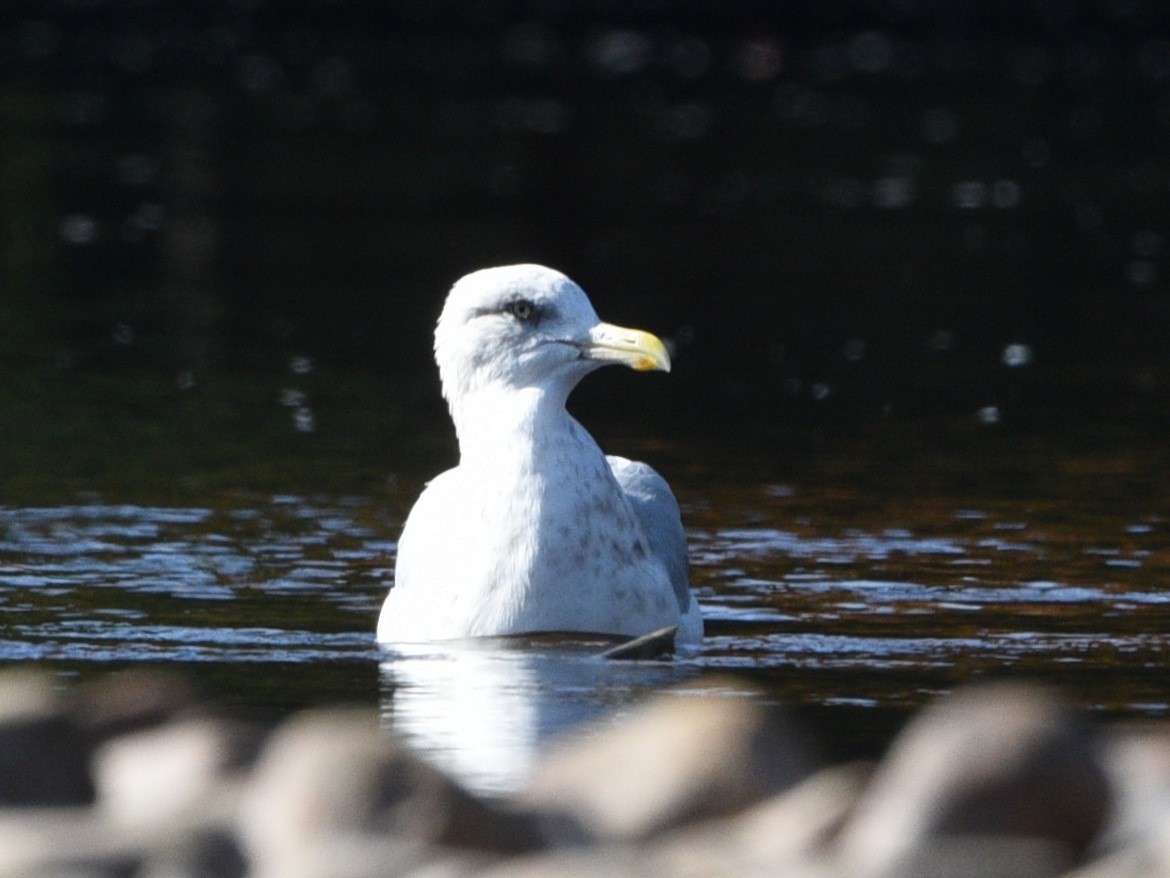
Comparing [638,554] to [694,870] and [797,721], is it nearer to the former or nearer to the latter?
[797,721]

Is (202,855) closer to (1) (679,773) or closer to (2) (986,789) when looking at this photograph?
(1) (679,773)

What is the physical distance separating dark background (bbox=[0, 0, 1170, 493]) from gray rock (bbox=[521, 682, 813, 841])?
659 centimetres

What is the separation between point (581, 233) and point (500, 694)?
1487cm

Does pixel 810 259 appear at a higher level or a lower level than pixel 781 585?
higher

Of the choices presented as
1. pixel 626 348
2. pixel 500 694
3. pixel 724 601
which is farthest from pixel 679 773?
pixel 724 601

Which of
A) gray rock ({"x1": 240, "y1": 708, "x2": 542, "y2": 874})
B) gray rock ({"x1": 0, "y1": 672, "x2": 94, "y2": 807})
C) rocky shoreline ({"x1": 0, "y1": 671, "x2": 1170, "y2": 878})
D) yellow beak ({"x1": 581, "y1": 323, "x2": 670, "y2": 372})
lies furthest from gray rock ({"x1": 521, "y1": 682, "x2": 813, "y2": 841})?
yellow beak ({"x1": 581, "y1": 323, "x2": 670, "y2": 372})

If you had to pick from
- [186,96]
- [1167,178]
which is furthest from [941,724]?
[186,96]

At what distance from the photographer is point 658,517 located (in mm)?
9117

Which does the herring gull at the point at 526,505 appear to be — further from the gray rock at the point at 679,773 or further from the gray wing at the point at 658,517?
the gray rock at the point at 679,773

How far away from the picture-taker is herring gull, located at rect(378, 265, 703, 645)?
8234 mm

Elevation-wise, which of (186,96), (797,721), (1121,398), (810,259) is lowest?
(797,721)

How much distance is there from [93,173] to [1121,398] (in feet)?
50.4

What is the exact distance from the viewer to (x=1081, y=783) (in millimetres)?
4574

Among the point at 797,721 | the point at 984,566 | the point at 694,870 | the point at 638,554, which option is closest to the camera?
the point at 694,870
